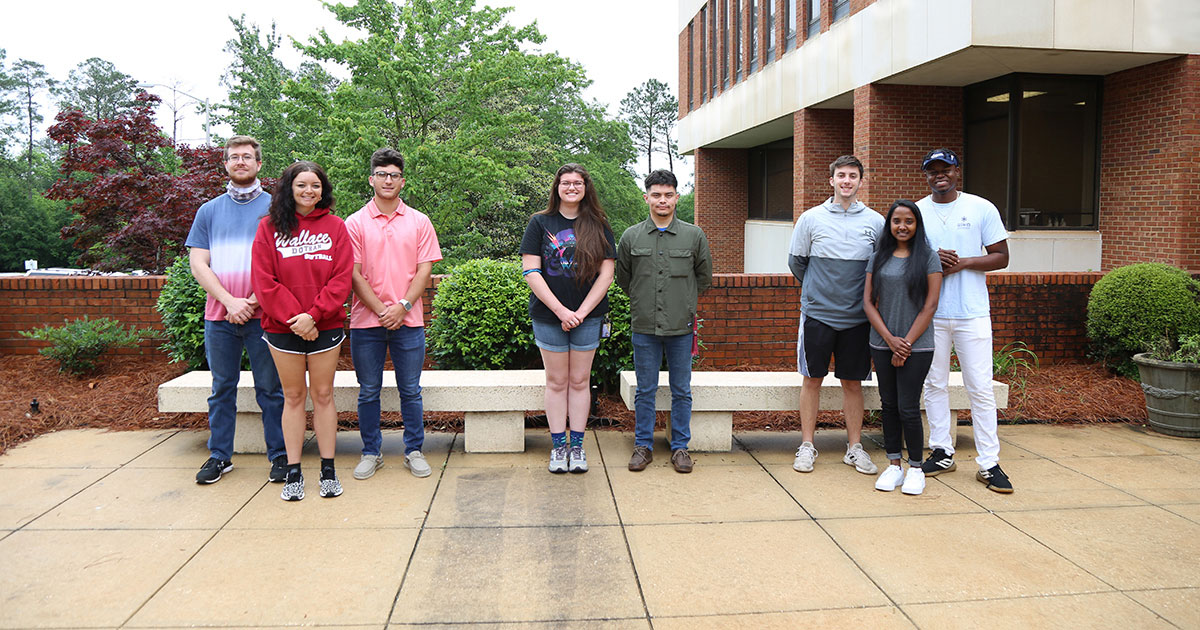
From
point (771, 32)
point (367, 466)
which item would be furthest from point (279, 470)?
point (771, 32)

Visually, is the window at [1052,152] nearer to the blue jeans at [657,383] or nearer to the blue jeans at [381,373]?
the blue jeans at [657,383]

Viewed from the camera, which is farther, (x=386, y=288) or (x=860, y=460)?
(x=860, y=460)

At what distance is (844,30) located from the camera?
14.9 m

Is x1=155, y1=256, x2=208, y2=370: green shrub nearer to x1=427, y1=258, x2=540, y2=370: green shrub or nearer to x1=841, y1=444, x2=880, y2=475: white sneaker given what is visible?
x1=427, y1=258, x2=540, y2=370: green shrub

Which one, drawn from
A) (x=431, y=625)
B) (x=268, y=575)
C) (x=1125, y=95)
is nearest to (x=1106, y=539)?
(x=431, y=625)

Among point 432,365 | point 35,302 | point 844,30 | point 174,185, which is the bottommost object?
point 432,365

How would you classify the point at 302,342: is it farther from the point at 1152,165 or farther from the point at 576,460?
the point at 1152,165

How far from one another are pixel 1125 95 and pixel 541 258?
410 inches

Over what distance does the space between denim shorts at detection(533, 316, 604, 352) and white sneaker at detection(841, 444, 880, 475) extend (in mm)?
1848

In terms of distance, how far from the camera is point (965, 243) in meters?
5.16

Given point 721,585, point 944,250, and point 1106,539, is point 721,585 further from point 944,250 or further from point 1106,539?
point 944,250

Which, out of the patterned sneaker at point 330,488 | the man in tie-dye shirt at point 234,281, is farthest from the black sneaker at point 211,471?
the patterned sneaker at point 330,488

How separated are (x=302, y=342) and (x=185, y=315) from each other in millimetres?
2645

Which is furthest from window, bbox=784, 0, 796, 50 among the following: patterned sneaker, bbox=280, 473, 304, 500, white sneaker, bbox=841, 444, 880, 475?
patterned sneaker, bbox=280, 473, 304, 500
